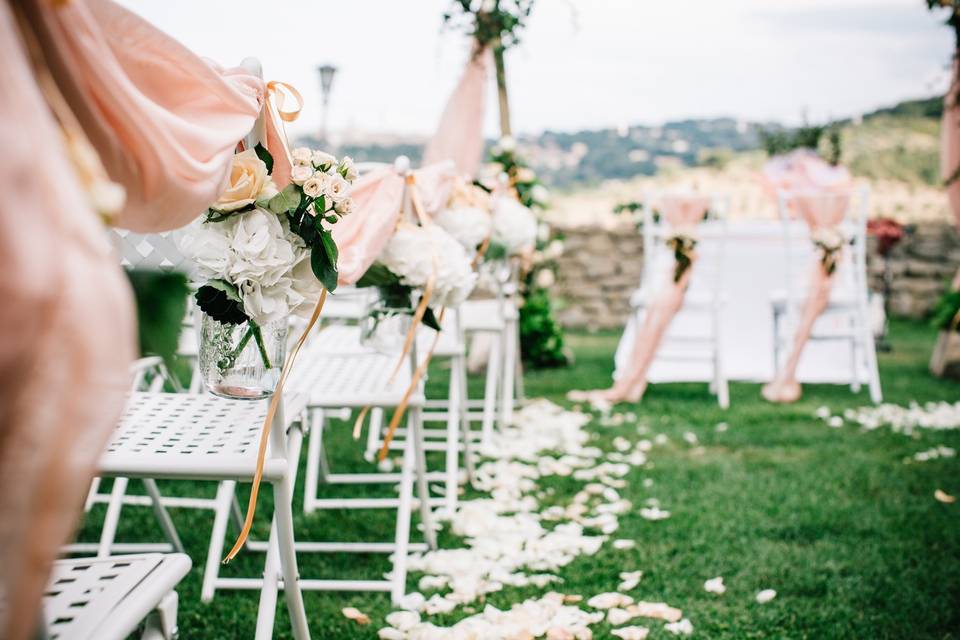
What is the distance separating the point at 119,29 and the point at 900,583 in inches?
104

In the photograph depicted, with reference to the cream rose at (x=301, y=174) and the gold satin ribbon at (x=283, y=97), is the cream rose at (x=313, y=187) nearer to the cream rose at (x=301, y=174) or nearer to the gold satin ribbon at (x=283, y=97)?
the cream rose at (x=301, y=174)

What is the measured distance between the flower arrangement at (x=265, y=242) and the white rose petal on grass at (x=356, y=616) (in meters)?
1.13

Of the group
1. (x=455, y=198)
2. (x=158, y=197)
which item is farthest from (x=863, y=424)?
(x=158, y=197)

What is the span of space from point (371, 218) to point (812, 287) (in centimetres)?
427

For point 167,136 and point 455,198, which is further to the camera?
point 455,198

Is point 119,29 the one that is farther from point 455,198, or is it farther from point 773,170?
point 773,170

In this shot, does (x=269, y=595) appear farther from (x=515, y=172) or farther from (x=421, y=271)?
(x=515, y=172)

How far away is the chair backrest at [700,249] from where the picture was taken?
18.9ft

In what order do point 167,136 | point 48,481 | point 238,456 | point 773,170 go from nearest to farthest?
1. point 48,481
2. point 167,136
3. point 238,456
4. point 773,170

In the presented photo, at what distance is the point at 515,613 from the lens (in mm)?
2453

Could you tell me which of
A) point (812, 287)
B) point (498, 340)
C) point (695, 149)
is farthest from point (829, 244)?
point (695, 149)

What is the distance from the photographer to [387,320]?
2783 mm

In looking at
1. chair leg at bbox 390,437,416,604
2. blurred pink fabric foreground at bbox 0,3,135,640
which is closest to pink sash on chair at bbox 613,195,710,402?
chair leg at bbox 390,437,416,604

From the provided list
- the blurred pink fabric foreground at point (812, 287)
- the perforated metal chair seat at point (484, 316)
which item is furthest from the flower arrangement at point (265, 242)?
the blurred pink fabric foreground at point (812, 287)
